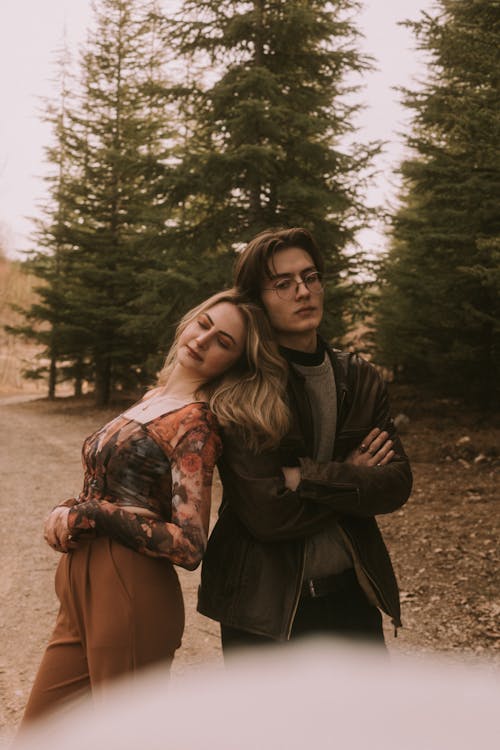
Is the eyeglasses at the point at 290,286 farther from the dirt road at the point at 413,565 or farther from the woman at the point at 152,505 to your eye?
the dirt road at the point at 413,565

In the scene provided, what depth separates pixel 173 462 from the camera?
2.13 m

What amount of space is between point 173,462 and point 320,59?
11054mm

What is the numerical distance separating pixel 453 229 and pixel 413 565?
5.85 metres

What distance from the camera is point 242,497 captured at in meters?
2.11

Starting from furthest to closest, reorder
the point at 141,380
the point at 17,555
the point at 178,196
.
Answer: the point at 141,380 → the point at 178,196 → the point at 17,555

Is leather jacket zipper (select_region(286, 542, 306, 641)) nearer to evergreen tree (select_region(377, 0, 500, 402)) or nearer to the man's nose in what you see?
the man's nose

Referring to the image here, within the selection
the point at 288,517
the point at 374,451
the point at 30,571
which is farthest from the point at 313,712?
the point at 30,571

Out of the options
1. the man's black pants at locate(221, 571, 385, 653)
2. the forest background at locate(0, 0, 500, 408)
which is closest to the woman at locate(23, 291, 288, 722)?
the man's black pants at locate(221, 571, 385, 653)

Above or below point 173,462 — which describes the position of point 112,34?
above

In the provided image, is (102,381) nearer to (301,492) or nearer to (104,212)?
(104,212)

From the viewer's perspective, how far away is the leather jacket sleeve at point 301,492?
2.06 m

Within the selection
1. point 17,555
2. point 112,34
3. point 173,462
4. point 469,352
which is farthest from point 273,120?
point 112,34

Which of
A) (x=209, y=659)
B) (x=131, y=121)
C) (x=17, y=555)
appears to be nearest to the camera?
(x=209, y=659)

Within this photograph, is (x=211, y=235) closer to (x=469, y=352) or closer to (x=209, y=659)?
(x=469, y=352)
